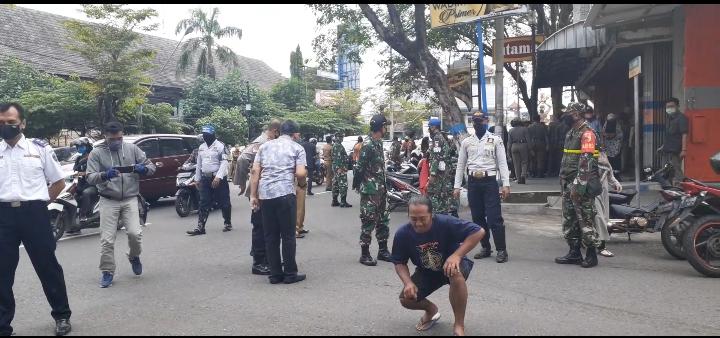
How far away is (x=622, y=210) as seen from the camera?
26.1ft

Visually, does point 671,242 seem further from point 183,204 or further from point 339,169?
point 183,204

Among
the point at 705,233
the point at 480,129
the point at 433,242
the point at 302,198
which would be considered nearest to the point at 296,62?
the point at 302,198

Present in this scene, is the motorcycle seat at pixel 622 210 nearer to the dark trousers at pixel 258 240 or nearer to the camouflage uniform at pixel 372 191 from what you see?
the camouflage uniform at pixel 372 191

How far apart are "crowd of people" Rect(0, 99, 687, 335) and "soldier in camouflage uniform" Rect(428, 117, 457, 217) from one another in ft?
0.05

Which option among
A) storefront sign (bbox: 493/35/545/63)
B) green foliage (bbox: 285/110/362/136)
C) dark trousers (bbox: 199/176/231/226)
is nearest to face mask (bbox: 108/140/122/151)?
dark trousers (bbox: 199/176/231/226)

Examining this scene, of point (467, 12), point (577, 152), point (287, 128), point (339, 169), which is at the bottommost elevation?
point (339, 169)

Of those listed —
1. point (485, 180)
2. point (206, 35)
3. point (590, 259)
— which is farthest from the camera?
point (206, 35)

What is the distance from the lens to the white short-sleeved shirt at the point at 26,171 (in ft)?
15.6

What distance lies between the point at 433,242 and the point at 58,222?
710cm

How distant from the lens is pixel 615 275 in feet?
21.1

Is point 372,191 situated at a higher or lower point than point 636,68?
lower

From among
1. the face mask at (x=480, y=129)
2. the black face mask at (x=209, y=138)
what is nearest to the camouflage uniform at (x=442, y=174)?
the face mask at (x=480, y=129)

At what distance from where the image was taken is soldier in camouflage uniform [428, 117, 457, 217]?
364 inches

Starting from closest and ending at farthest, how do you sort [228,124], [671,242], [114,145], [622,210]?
1. [114,145]
2. [671,242]
3. [622,210]
4. [228,124]
